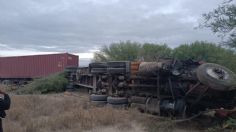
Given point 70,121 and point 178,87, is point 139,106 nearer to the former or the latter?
point 178,87

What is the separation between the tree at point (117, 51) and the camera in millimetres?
35062

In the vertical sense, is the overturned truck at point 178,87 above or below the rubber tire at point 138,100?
above

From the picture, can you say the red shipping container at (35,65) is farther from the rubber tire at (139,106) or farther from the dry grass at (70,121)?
the dry grass at (70,121)

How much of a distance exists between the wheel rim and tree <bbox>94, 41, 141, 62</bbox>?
2420 centimetres

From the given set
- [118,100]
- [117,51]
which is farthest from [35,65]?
[118,100]

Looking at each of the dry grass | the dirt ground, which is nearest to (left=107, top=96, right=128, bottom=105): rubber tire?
the dirt ground

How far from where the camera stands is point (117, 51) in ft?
120

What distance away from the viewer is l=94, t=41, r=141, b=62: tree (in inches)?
1380

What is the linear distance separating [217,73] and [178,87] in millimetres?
1208

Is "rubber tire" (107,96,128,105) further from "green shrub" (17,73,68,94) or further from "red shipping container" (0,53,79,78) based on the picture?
"red shipping container" (0,53,79,78)

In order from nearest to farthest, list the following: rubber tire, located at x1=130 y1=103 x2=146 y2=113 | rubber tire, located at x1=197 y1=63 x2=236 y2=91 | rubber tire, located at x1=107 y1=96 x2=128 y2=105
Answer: rubber tire, located at x1=197 y1=63 x2=236 y2=91, rubber tire, located at x1=130 y1=103 x2=146 y2=113, rubber tire, located at x1=107 y1=96 x2=128 y2=105

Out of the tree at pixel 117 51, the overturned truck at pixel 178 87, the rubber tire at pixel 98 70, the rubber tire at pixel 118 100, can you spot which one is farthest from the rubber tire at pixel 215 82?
the tree at pixel 117 51

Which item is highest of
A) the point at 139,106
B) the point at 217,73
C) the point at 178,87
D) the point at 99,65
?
the point at 99,65

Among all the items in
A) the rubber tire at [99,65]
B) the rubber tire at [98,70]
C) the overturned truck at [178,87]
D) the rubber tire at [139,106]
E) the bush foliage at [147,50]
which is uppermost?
the bush foliage at [147,50]
